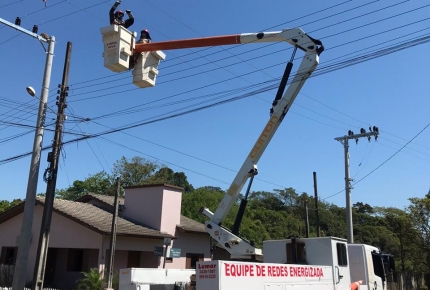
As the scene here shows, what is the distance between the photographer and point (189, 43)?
9.73 metres

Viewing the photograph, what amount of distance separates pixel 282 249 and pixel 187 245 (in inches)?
677

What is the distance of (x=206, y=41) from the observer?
9852 millimetres

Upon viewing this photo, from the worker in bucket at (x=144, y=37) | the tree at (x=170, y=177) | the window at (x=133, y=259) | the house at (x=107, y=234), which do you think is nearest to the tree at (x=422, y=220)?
the house at (x=107, y=234)

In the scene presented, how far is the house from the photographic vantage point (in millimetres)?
23141

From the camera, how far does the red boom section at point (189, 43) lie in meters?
9.02

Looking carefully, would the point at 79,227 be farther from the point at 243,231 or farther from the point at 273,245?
the point at 243,231

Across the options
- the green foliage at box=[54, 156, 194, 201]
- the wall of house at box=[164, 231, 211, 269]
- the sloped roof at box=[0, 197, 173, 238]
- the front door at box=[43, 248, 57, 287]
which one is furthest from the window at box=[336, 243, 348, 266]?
the green foliage at box=[54, 156, 194, 201]

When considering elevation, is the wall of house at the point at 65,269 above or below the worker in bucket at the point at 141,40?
below

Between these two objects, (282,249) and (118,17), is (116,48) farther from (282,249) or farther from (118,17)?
(282,249)

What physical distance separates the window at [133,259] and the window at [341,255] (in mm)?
17133

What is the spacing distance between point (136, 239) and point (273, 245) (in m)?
14.6

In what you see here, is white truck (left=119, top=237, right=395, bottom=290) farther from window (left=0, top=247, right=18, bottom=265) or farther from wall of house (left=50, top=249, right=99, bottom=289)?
window (left=0, top=247, right=18, bottom=265)

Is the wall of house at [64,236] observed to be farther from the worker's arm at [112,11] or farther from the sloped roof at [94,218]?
the worker's arm at [112,11]

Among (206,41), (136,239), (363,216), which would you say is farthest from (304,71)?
(363,216)
